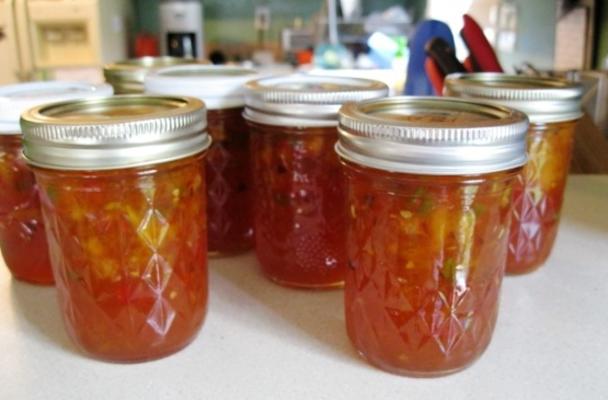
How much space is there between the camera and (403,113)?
54 cm

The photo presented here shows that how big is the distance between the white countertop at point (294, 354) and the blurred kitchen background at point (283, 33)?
0.93 metres

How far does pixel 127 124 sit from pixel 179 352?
0.20m

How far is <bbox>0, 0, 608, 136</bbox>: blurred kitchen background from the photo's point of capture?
1.67m

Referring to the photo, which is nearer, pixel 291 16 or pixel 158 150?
pixel 158 150

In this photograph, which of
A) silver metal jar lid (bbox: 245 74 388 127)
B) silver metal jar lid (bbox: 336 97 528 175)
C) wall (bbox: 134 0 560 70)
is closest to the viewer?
silver metal jar lid (bbox: 336 97 528 175)

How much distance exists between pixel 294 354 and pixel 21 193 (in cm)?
33

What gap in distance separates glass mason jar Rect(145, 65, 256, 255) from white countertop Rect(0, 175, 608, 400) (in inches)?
2.4

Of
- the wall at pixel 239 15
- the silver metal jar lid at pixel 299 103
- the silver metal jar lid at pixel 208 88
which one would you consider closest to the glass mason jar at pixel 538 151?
the silver metal jar lid at pixel 299 103

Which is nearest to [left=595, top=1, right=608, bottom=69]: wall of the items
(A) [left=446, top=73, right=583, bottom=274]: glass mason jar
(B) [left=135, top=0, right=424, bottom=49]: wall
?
(A) [left=446, top=73, right=583, bottom=274]: glass mason jar

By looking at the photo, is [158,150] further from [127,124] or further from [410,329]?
[410,329]

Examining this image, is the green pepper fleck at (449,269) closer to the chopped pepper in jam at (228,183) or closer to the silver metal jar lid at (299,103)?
the silver metal jar lid at (299,103)

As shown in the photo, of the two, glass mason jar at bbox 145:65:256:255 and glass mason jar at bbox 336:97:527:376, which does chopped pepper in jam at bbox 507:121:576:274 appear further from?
glass mason jar at bbox 145:65:256:255

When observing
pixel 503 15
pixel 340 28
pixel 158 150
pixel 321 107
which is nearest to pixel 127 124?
pixel 158 150

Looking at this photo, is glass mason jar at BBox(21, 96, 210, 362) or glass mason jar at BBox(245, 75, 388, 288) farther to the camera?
glass mason jar at BBox(245, 75, 388, 288)
